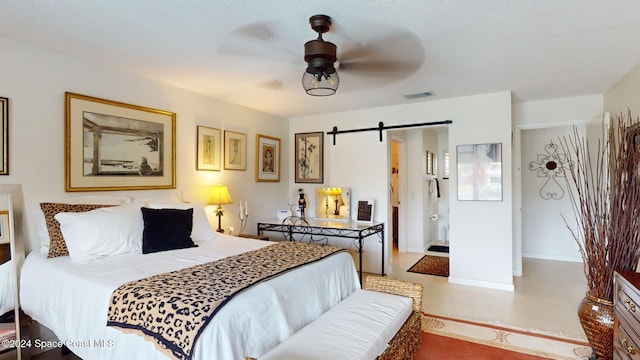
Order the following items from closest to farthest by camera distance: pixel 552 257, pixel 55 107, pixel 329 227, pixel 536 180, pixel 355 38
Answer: pixel 355 38, pixel 55 107, pixel 329 227, pixel 552 257, pixel 536 180

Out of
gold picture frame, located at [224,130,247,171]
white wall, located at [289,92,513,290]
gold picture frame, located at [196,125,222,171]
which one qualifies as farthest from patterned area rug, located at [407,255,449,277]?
gold picture frame, located at [196,125,222,171]

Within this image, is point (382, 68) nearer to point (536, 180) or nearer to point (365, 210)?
point (365, 210)

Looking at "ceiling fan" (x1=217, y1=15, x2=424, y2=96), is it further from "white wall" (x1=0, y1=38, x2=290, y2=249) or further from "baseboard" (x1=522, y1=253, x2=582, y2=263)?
"baseboard" (x1=522, y1=253, x2=582, y2=263)

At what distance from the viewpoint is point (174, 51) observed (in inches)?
107

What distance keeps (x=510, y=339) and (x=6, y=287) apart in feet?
12.6

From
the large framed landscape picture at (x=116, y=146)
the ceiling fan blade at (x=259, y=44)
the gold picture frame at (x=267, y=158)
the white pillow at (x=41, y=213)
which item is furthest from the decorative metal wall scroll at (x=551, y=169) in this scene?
the white pillow at (x=41, y=213)

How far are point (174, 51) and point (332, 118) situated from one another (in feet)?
9.15

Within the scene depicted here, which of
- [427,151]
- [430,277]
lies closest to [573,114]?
[427,151]

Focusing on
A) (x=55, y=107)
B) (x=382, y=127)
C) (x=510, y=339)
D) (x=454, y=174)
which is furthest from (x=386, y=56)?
(x=55, y=107)

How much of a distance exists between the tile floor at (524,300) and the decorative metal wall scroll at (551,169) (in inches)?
50.1

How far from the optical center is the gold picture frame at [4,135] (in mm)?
2447

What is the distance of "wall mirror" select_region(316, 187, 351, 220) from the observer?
16.2ft

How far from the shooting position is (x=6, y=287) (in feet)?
7.65

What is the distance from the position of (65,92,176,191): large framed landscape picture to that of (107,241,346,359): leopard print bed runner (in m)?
1.54
